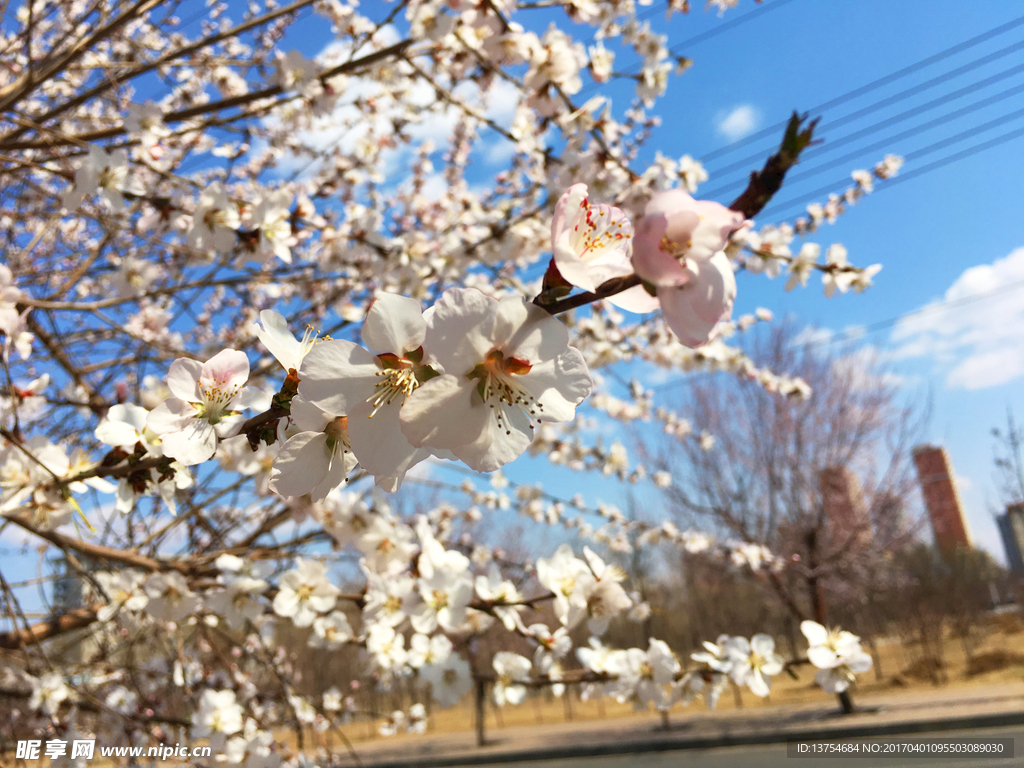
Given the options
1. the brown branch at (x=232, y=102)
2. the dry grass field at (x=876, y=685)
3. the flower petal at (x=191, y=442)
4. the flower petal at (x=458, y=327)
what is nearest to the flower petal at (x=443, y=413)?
the flower petal at (x=458, y=327)

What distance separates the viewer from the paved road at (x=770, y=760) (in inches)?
215

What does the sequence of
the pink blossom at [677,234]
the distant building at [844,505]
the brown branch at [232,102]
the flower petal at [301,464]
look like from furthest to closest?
the distant building at [844,505], the brown branch at [232,102], the flower petal at [301,464], the pink blossom at [677,234]

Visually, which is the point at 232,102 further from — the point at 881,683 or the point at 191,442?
the point at 881,683

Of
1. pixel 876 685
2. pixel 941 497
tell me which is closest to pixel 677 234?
pixel 876 685

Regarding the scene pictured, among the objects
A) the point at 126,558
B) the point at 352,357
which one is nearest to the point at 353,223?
the point at 126,558

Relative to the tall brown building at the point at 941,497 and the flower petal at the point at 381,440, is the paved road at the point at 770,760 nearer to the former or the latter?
the tall brown building at the point at 941,497

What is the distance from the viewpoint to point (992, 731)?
246 inches

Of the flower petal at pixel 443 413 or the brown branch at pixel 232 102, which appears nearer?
the flower petal at pixel 443 413

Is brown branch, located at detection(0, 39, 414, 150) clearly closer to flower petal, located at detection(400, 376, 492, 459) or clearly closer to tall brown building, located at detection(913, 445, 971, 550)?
flower petal, located at detection(400, 376, 492, 459)

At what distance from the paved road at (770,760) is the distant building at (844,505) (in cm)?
416

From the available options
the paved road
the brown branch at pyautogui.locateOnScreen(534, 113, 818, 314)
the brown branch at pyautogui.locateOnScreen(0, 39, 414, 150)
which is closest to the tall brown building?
the paved road

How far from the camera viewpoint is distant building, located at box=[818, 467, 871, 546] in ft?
33.2

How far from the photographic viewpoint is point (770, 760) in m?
6.62

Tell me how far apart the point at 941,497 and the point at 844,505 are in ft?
10.6
